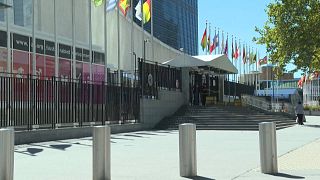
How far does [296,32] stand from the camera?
115 ft

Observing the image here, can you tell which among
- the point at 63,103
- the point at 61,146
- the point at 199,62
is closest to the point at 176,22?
the point at 199,62

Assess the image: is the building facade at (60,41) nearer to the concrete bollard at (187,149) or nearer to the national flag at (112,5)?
the national flag at (112,5)

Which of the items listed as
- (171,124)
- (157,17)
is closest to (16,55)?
(171,124)

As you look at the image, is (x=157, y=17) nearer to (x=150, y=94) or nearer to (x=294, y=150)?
(x=150, y=94)

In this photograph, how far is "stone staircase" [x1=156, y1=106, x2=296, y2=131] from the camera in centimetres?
2900

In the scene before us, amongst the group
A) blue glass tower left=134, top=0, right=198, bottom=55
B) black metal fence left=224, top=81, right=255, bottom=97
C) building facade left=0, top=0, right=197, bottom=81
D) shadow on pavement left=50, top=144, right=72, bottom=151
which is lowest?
shadow on pavement left=50, top=144, right=72, bottom=151

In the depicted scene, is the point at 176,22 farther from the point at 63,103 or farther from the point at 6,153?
the point at 6,153

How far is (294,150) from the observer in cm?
1525

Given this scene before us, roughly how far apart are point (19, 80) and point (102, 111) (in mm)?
6171

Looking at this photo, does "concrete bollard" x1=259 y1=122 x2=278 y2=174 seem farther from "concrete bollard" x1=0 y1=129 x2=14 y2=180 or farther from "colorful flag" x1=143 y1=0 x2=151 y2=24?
"colorful flag" x1=143 y1=0 x2=151 y2=24

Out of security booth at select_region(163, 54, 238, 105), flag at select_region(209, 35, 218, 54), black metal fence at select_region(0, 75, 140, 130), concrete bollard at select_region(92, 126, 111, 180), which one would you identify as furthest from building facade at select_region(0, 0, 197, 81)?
concrete bollard at select_region(92, 126, 111, 180)

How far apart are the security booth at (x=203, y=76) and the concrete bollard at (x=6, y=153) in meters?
26.8

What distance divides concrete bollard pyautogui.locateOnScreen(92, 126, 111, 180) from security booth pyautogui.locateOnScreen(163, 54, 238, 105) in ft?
85.4

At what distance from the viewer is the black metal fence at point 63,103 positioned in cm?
1908
